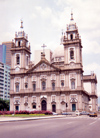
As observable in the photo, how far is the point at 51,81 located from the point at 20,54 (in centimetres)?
1430

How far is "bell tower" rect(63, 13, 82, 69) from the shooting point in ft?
225

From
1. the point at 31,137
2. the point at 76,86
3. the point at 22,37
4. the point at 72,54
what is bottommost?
the point at 31,137

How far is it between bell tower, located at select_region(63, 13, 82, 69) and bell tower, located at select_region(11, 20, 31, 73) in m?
13.7

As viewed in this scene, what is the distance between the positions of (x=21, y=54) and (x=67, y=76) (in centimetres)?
1721

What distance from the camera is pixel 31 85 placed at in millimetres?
70938

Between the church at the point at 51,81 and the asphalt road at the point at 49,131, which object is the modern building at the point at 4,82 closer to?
the church at the point at 51,81

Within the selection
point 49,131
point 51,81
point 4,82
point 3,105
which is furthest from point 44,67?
point 4,82

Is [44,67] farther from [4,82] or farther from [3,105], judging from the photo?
[4,82]

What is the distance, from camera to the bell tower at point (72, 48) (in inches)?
2704

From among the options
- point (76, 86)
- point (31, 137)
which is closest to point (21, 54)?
point (76, 86)

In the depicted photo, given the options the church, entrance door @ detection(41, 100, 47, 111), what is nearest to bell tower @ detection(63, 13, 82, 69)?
the church

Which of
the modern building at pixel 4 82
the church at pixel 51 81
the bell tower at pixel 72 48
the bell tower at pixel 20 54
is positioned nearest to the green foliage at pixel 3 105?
the church at pixel 51 81

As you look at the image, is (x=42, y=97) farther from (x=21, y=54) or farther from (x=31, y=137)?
(x=31, y=137)

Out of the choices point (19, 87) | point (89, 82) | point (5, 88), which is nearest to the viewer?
point (19, 87)
